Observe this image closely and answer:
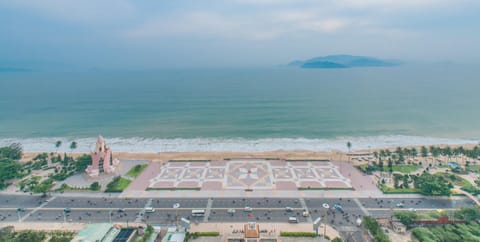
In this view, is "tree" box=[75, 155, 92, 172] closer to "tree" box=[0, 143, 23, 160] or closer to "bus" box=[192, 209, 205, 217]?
"tree" box=[0, 143, 23, 160]

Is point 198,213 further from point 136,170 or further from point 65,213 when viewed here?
point 136,170

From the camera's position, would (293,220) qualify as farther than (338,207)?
No

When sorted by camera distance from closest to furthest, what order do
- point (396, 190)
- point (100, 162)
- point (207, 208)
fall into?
1. point (207, 208)
2. point (396, 190)
3. point (100, 162)

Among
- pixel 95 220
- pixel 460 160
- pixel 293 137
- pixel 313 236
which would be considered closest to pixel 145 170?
pixel 95 220

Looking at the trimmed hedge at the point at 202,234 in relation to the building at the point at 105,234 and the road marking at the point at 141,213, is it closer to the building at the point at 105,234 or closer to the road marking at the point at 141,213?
the building at the point at 105,234

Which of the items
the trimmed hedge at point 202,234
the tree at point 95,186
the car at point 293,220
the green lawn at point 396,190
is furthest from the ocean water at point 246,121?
the trimmed hedge at point 202,234

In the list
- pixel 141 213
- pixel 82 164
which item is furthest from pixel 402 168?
pixel 82 164

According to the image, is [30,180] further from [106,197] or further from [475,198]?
[475,198]

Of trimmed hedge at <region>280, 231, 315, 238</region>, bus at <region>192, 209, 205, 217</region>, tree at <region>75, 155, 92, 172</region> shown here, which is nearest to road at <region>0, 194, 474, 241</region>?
bus at <region>192, 209, 205, 217</region>
